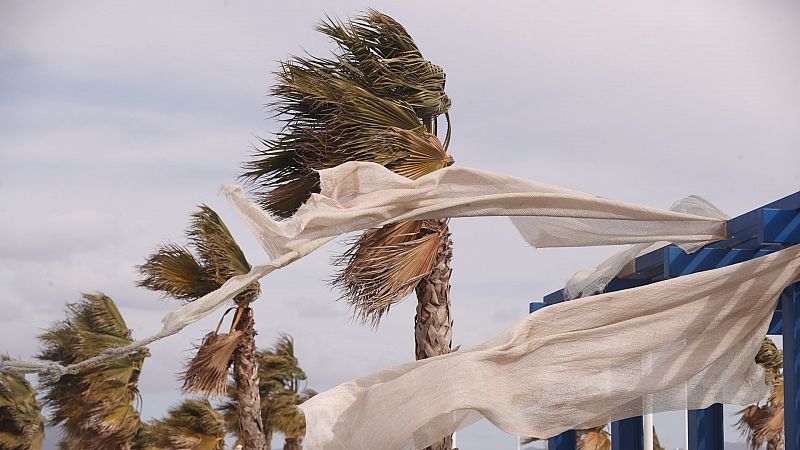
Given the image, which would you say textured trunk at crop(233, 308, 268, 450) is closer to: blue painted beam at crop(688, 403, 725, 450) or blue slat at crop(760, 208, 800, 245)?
blue painted beam at crop(688, 403, 725, 450)

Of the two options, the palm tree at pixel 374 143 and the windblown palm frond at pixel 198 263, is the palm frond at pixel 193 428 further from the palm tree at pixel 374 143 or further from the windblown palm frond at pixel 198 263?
the palm tree at pixel 374 143

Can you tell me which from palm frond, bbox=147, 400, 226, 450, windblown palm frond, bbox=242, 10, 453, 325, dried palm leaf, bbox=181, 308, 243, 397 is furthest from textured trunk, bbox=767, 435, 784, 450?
windblown palm frond, bbox=242, 10, 453, 325

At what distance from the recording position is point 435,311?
9.40 meters

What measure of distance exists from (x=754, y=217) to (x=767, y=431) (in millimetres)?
13828

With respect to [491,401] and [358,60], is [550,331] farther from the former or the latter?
[358,60]

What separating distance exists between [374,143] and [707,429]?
3.67m

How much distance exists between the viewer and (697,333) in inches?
181

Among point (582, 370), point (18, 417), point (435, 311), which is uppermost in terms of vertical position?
point (18, 417)

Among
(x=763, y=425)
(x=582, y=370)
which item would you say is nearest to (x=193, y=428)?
(x=763, y=425)

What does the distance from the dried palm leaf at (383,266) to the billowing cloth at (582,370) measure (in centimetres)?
423

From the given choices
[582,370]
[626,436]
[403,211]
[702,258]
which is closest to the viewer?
[403,211]

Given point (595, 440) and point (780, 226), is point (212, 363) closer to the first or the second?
point (595, 440)

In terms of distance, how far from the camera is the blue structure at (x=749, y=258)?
4.68m

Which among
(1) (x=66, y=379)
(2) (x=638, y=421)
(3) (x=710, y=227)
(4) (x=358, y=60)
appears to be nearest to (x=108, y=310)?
(1) (x=66, y=379)
